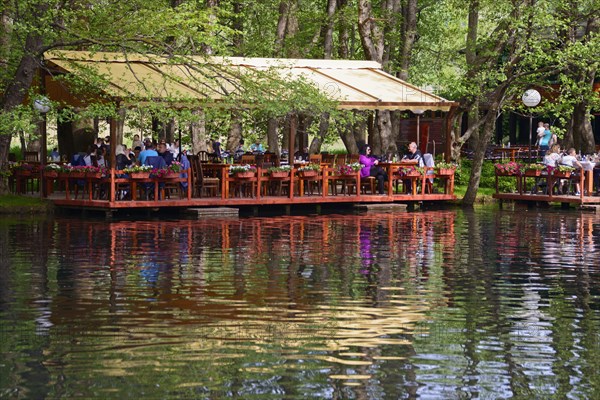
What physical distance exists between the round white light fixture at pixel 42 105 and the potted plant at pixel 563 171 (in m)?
13.6

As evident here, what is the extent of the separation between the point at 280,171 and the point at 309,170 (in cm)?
95

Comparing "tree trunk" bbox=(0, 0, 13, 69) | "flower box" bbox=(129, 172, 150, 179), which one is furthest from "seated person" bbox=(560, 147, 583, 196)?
"tree trunk" bbox=(0, 0, 13, 69)

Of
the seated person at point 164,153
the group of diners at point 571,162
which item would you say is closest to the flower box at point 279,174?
the seated person at point 164,153

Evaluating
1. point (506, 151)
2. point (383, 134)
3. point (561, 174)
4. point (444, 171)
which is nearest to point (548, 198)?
point (561, 174)

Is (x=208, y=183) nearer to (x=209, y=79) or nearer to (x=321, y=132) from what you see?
(x=209, y=79)

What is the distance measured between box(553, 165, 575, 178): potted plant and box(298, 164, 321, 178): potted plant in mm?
6572

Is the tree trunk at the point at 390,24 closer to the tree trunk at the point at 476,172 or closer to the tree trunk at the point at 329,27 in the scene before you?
the tree trunk at the point at 329,27

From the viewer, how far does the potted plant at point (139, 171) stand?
29.3m

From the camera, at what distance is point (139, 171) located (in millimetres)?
29453

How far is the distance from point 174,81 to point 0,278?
612 inches

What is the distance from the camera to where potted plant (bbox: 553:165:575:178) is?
3394 centimetres

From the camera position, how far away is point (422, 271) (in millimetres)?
18141

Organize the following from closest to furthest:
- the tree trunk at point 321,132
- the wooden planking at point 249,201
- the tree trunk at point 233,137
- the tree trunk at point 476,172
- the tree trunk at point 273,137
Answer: the wooden planking at point 249,201 < the tree trunk at point 476,172 < the tree trunk at point 321,132 < the tree trunk at point 273,137 < the tree trunk at point 233,137

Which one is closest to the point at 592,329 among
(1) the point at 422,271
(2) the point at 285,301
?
(2) the point at 285,301
